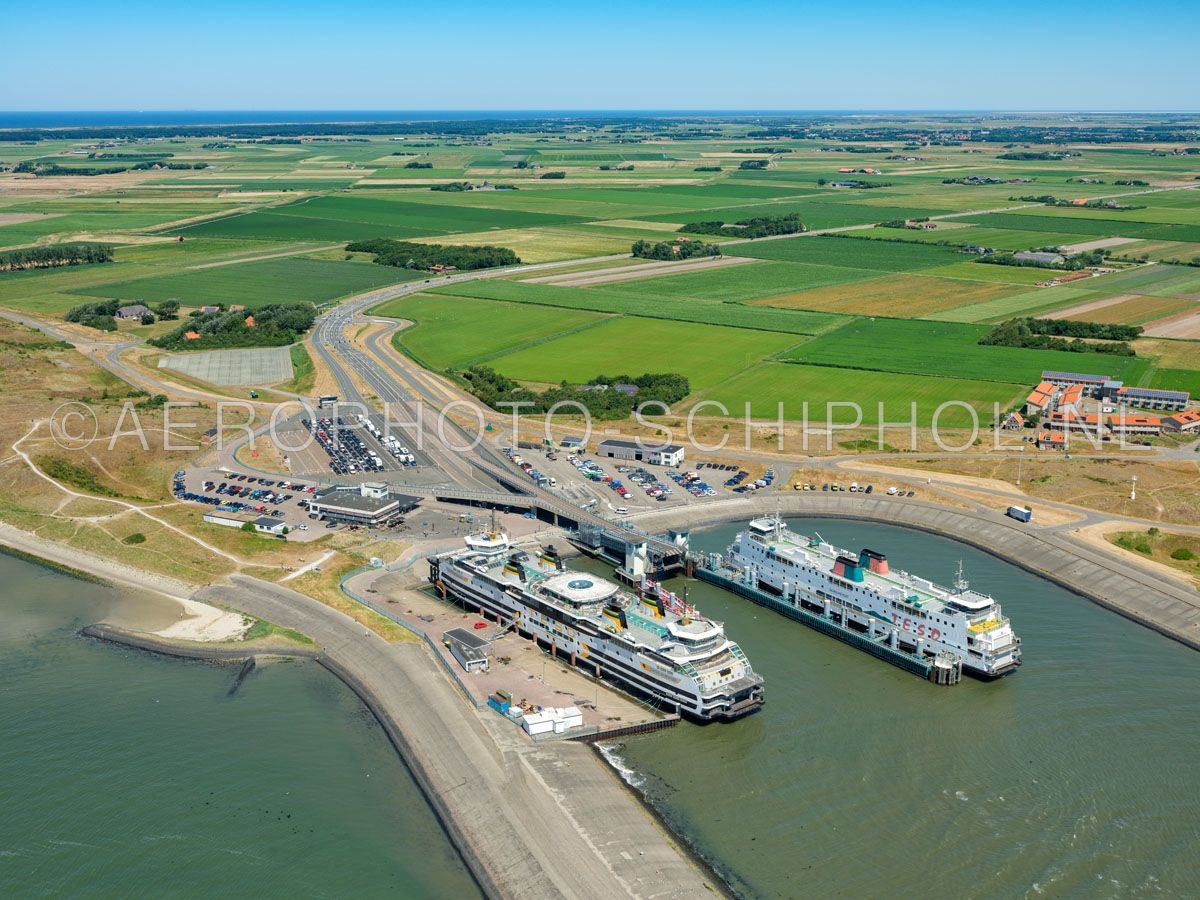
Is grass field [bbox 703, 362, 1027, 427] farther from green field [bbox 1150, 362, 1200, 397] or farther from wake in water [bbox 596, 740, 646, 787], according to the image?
wake in water [bbox 596, 740, 646, 787]

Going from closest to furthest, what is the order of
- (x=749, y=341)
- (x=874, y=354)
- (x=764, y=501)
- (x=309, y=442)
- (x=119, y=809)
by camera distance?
(x=119, y=809) → (x=764, y=501) → (x=309, y=442) → (x=874, y=354) → (x=749, y=341)

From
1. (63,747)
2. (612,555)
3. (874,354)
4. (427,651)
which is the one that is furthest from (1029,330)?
(63,747)

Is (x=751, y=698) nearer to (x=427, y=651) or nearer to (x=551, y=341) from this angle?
(x=427, y=651)

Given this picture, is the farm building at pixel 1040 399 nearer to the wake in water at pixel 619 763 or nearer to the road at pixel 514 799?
the wake in water at pixel 619 763

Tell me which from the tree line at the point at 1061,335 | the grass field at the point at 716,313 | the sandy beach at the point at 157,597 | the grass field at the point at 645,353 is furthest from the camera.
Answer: the grass field at the point at 716,313

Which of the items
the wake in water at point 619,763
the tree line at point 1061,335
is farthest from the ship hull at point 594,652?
the tree line at point 1061,335

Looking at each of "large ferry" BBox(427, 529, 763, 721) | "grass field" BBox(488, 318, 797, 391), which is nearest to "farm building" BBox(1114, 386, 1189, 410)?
"grass field" BBox(488, 318, 797, 391)
